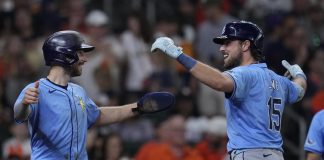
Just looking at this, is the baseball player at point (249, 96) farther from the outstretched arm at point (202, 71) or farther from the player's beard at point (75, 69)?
the player's beard at point (75, 69)

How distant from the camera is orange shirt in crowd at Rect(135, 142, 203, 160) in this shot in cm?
1241

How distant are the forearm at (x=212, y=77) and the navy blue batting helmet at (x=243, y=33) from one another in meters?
0.55

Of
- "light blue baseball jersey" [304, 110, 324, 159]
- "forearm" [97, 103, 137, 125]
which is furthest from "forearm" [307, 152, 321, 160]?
"forearm" [97, 103, 137, 125]

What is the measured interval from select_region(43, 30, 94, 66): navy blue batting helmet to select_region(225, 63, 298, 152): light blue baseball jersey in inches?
52.3

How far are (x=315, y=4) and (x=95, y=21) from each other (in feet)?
13.7

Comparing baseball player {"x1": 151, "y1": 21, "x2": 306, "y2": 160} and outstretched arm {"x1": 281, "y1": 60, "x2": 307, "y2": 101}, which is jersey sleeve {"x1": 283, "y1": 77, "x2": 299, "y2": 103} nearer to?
outstretched arm {"x1": 281, "y1": 60, "x2": 307, "y2": 101}

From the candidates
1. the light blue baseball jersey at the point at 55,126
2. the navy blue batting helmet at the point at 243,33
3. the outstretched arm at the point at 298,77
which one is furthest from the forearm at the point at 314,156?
the light blue baseball jersey at the point at 55,126

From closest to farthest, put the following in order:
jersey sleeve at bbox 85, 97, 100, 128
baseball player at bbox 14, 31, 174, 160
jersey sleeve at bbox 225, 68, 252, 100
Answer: jersey sleeve at bbox 225, 68, 252, 100
baseball player at bbox 14, 31, 174, 160
jersey sleeve at bbox 85, 97, 100, 128

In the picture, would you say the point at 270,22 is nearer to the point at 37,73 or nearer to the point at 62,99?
the point at 37,73

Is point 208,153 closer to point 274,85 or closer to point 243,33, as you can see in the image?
point 274,85

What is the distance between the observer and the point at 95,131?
40.3 ft

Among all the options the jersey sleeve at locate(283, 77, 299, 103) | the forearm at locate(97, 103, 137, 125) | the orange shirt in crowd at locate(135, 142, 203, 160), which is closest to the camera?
the forearm at locate(97, 103, 137, 125)

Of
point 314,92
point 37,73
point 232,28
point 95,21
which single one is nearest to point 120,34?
point 95,21

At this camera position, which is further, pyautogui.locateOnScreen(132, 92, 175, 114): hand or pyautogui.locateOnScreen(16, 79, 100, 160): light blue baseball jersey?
pyautogui.locateOnScreen(132, 92, 175, 114): hand
